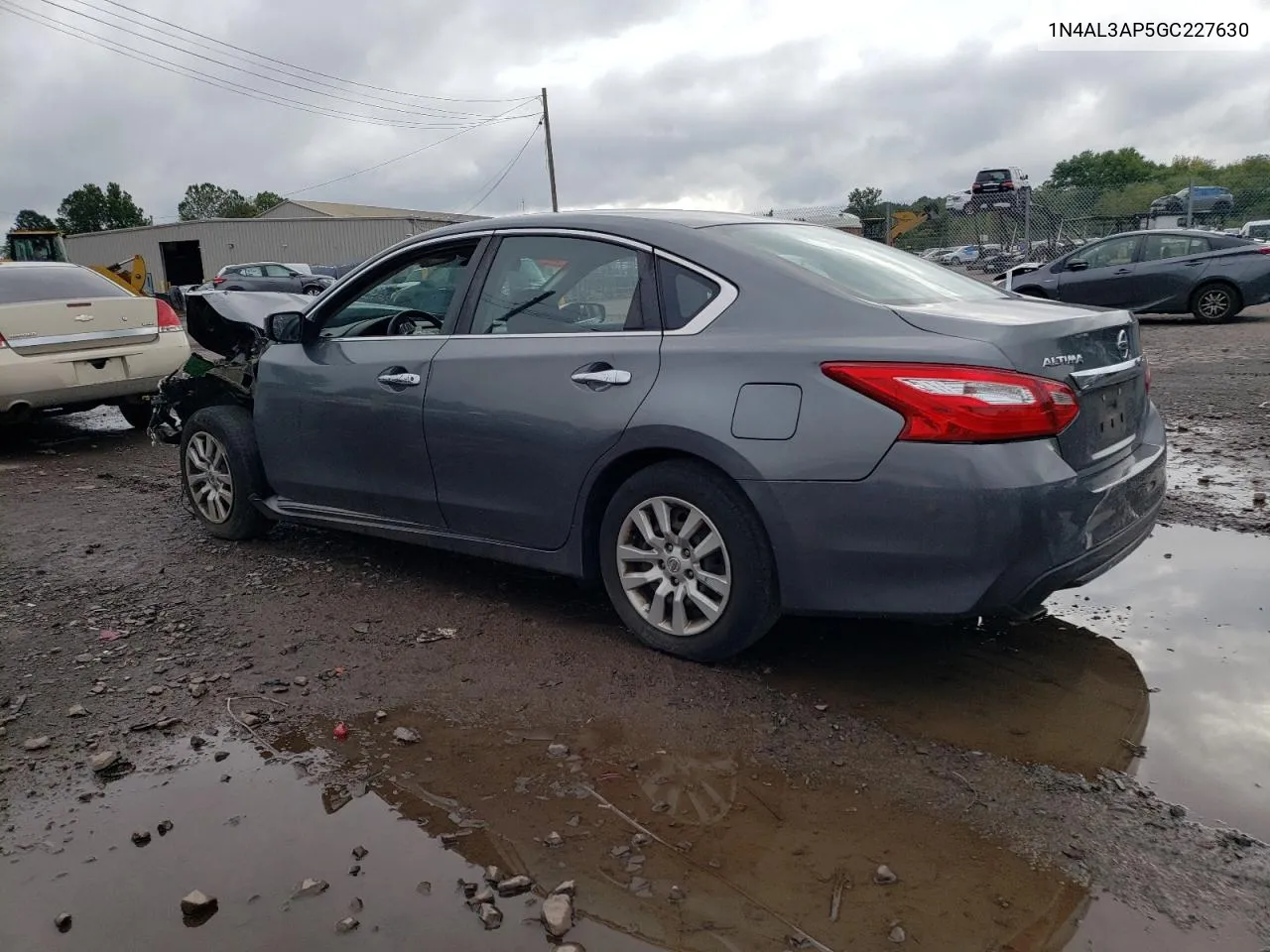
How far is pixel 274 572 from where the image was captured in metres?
5.15

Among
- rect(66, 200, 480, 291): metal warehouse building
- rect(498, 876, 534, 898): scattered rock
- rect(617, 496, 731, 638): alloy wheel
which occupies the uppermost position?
rect(66, 200, 480, 291): metal warehouse building

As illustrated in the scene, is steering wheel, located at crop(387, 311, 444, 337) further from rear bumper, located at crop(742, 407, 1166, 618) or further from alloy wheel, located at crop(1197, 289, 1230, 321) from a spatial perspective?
alloy wheel, located at crop(1197, 289, 1230, 321)

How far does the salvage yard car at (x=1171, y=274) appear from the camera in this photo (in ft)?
48.6

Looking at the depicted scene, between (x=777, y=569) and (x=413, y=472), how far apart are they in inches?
68.1

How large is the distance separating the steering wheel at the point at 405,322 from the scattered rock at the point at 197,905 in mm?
2637

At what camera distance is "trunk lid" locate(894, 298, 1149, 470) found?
3.24 meters

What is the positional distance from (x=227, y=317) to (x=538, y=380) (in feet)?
9.66

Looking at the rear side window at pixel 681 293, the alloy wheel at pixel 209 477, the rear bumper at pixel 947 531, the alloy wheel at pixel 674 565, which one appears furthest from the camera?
the alloy wheel at pixel 209 477

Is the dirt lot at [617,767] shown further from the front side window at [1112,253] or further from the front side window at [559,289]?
the front side window at [1112,253]

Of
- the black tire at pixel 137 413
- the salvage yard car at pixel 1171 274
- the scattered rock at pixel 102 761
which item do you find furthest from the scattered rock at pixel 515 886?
the salvage yard car at pixel 1171 274

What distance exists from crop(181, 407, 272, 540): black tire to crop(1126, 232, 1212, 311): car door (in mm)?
13525

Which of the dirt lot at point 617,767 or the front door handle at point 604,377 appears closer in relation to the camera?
the dirt lot at point 617,767

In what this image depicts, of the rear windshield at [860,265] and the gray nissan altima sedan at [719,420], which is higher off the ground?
the rear windshield at [860,265]

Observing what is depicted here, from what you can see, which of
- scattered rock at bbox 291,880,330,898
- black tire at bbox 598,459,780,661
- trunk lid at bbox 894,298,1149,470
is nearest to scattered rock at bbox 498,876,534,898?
scattered rock at bbox 291,880,330,898
